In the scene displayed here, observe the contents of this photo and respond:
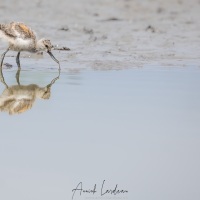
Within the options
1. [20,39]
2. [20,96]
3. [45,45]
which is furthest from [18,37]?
[20,96]

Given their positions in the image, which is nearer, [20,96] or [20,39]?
[20,96]

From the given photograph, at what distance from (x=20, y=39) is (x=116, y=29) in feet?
13.0

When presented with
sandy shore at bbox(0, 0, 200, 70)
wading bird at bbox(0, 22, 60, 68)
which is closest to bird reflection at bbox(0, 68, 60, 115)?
wading bird at bbox(0, 22, 60, 68)

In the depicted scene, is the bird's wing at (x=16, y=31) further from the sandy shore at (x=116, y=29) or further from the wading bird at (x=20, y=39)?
the sandy shore at (x=116, y=29)

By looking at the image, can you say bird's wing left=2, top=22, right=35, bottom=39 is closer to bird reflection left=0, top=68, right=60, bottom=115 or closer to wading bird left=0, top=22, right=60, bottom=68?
wading bird left=0, top=22, right=60, bottom=68

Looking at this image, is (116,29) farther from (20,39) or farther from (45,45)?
(20,39)

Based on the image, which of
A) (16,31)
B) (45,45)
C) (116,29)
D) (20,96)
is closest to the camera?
(20,96)

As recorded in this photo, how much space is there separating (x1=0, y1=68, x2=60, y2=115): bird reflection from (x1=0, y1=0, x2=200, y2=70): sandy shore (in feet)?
5.22

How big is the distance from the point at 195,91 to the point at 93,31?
5.12 m

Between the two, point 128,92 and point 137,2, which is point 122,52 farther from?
point 137,2

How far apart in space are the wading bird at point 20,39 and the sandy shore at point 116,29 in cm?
44

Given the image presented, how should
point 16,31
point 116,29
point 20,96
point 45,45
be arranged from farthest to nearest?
point 116,29 → point 45,45 → point 16,31 → point 20,96

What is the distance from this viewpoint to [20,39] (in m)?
10.8

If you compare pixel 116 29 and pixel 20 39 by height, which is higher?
pixel 116 29
